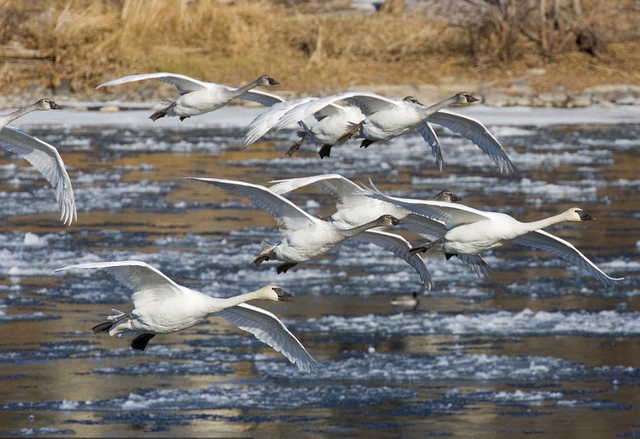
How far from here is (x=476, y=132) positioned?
9.91m

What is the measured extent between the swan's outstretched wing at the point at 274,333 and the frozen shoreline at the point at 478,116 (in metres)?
24.3

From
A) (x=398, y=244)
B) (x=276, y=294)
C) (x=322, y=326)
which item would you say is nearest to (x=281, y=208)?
(x=276, y=294)

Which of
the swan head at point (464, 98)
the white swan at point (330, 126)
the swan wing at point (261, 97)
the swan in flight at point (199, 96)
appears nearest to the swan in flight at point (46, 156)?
the swan in flight at point (199, 96)

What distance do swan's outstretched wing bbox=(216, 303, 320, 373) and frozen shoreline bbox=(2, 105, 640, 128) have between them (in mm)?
24308

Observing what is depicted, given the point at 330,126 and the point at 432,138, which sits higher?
the point at 330,126

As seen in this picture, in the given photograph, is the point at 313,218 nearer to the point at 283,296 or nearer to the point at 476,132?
the point at 283,296

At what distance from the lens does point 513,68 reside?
3669 centimetres

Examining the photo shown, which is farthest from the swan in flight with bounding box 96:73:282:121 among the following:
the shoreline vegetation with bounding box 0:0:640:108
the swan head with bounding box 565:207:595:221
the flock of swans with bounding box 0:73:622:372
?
the shoreline vegetation with bounding box 0:0:640:108

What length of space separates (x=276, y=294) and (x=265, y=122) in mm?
1038

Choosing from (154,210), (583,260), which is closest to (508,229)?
(583,260)

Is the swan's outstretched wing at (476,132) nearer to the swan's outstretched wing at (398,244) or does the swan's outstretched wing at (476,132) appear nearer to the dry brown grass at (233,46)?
the swan's outstretched wing at (398,244)

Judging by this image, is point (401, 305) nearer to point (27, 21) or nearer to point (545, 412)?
point (545, 412)

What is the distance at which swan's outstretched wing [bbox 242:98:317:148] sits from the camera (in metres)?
7.67

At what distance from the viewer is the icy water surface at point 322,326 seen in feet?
50.0
